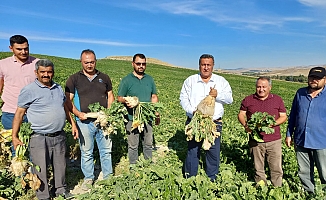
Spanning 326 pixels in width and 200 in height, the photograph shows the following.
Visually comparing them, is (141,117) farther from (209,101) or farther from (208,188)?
(208,188)

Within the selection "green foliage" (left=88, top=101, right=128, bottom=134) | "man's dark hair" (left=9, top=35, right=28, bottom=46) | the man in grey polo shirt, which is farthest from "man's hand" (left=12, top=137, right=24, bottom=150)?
"man's dark hair" (left=9, top=35, right=28, bottom=46)

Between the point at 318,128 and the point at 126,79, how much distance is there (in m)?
3.47

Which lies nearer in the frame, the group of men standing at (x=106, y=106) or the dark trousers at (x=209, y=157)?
the group of men standing at (x=106, y=106)

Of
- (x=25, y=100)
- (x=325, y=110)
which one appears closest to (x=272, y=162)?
(x=325, y=110)

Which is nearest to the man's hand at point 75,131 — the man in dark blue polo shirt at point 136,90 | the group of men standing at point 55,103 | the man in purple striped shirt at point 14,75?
the group of men standing at point 55,103

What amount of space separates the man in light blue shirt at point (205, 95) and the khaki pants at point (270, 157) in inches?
27.7

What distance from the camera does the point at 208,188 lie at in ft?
12.0

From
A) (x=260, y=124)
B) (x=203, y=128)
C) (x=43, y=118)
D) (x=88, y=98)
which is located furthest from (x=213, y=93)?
(x=43, y=118)

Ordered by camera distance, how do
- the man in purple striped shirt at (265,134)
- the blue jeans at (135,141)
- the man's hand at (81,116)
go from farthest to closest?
the blue jeans at (135,141) < the man's hand at (81,116) < the man in purple striped shirt at (265,134)

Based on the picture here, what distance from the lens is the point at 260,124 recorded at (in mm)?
4359

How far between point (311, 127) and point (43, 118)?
14.1 ft

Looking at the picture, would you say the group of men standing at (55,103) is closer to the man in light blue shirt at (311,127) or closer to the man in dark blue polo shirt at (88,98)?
the man in dark blue polo shirt at (88,98)

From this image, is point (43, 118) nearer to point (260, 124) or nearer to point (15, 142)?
point (15, 142)

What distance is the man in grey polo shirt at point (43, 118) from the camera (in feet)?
12.8
